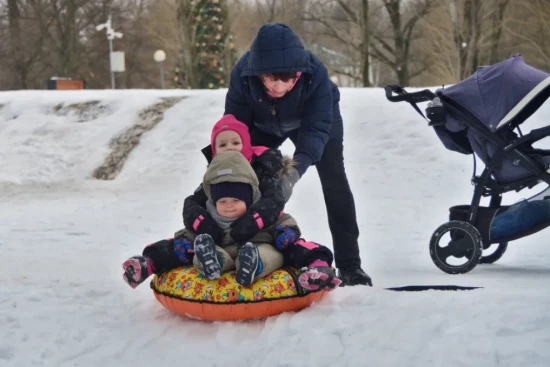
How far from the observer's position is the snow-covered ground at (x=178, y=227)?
108 inches

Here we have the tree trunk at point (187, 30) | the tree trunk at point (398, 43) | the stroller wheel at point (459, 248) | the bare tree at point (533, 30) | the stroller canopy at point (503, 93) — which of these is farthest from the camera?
the tree trunk at point (398, 43)

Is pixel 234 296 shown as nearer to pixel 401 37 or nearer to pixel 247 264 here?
pixel 247 264

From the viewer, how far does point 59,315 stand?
3.45m

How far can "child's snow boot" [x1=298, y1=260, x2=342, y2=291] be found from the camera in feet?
10.4

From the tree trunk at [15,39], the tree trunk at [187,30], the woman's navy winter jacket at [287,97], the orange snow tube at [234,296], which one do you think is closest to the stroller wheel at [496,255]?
the woman's navy winter jacket at [287,97]

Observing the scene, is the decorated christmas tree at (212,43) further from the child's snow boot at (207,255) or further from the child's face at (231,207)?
the child's snow boot at (207,255)

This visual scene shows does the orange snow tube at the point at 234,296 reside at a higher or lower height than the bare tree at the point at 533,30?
lower

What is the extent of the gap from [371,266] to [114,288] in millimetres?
1678

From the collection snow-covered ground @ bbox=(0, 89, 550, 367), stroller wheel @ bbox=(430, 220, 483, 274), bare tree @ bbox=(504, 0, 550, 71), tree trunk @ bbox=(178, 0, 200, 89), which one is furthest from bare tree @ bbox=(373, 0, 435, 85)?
stroller wheel @ bbox=(430, 220, 483, 274)

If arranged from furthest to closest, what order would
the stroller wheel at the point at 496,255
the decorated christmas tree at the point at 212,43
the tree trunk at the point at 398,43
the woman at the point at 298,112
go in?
the tree trunk at the point at 398,43, the decorated christmas tree at the point at 212,43, the stroller wheel at the point at 496,255, the woman at the point at 298,112

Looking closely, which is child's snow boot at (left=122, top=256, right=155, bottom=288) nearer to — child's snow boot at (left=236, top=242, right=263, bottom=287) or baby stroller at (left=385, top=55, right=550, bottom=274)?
child's snow boot at (left=236, top=242, right=263, bottom=287)

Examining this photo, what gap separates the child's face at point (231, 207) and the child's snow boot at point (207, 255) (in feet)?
0.86

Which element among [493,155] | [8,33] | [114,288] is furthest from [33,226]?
[8,33]

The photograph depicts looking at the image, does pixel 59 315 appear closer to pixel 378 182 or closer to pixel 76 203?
pixel 76 203
